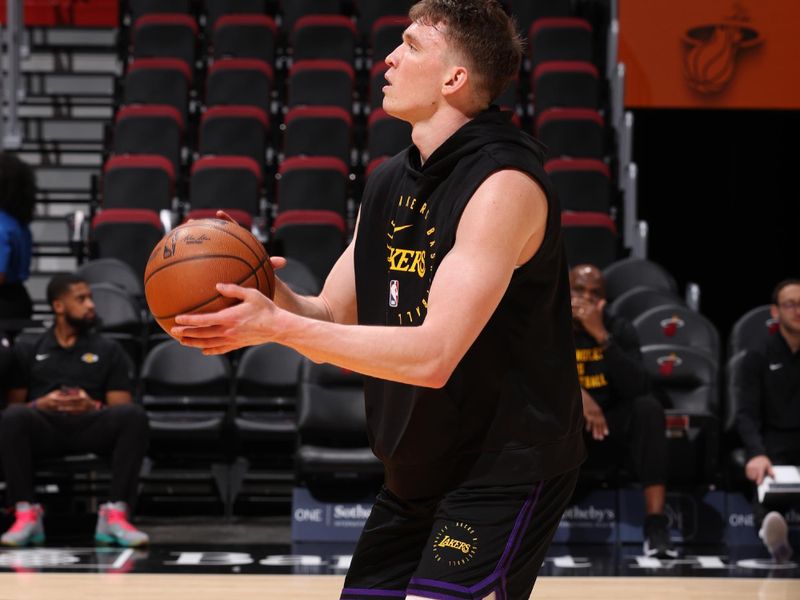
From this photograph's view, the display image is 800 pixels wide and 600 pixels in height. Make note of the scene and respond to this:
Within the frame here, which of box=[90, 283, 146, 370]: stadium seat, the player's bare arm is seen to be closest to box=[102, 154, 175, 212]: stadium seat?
box=[90, 283, 146, 370]: stadium seat

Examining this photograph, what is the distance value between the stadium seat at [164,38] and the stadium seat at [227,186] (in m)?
1.85

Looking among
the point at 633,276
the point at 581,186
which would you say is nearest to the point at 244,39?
the point at 581,186

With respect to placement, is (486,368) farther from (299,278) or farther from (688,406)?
(299,278)

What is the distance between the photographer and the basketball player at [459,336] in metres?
2.04

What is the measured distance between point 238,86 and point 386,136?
1.53 metres

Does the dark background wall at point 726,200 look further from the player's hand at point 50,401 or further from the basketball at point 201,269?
the basketball at point 201,269

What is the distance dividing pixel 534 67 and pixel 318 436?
506 cm

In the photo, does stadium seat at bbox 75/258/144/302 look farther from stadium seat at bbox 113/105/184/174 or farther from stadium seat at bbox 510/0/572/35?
stadium seat at bbox 510/0/572/35

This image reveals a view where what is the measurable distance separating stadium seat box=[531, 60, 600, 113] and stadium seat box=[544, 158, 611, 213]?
0.99 meters

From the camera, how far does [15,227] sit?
6.93 m

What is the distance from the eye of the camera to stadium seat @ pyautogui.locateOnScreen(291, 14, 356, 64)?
35.1 feet

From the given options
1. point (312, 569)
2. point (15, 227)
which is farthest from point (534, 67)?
point (312, 569)

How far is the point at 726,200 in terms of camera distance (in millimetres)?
10781

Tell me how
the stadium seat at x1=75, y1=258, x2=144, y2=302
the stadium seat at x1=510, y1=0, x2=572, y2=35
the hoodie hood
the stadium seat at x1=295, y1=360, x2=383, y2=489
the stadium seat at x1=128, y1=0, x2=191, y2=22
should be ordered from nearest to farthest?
the hoodie hood → the stadium seat at x1=295, y1=360, x2=383, y2=489 → the stadium seat at x1=75, y1=258, x2=144, y2=302 → the stadium seat at x1=510, y1=0, x2=572, y2=35 → the stadium seat at x1=128, y1=0, x2=191, y2=22
